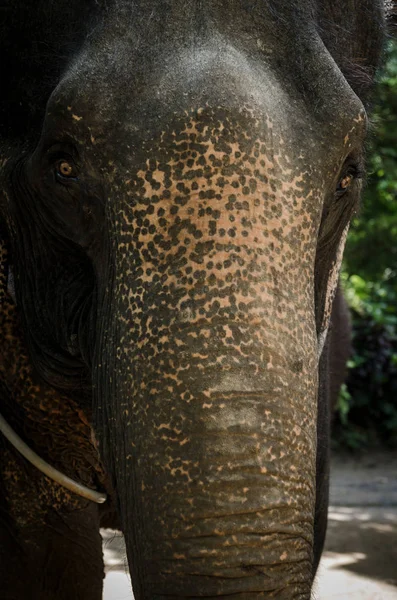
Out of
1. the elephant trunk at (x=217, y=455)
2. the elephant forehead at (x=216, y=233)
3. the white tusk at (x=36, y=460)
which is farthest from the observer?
the white tusk at (x=36, y=460)

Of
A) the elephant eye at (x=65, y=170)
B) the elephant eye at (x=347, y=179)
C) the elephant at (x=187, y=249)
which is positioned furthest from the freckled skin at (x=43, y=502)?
the elephant eye at (x=347, y=179)

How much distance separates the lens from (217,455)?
1.90 metres

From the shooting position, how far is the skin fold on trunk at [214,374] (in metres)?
1.90

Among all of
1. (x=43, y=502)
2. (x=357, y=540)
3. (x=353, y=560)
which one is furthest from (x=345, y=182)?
(x=357, y=540)

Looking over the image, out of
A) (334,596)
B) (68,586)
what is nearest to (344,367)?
(334,596)

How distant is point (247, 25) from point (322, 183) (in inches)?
15.8

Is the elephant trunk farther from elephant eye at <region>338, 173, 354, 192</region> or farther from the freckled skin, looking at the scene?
the freckled skin

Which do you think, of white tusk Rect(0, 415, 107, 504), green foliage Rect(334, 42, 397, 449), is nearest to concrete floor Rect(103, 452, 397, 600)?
green foliage Rect(334, 42, 397, 449)

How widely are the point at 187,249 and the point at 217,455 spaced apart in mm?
414

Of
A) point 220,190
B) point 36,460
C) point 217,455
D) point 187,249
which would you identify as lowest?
point 36,460

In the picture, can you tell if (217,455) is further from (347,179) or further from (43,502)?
(43,502)

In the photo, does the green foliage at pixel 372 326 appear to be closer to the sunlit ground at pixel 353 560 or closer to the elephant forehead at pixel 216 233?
the sunlit ground at pixel 353 560

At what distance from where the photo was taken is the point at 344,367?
5953mm

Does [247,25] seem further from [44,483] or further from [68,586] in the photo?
[68,586]
